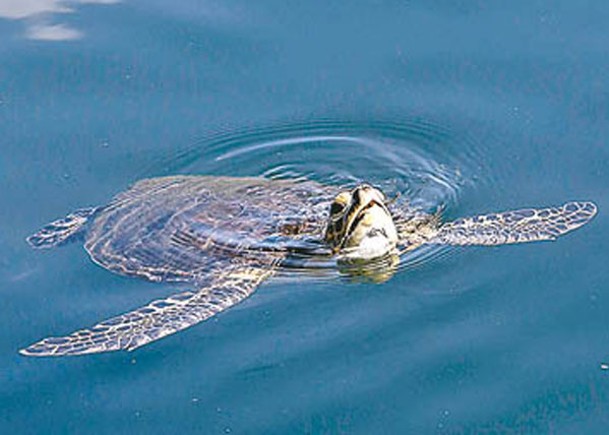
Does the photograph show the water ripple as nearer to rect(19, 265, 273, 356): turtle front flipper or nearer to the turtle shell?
the turtle shell

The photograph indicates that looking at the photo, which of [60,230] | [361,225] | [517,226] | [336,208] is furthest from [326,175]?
[60,230]

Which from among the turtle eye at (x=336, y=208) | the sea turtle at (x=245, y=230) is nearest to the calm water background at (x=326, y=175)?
the sea turtle at (x=245, y=230)

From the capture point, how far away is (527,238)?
718cm

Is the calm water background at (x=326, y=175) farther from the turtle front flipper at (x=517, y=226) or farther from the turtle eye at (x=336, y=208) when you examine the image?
the turtle eye at (x=336, y=208)

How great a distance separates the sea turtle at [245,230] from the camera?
7184mm

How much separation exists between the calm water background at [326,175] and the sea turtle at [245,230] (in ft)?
0.43

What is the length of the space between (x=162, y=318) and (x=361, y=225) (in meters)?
1.39

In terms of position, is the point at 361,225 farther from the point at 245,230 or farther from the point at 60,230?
the point at 60,230

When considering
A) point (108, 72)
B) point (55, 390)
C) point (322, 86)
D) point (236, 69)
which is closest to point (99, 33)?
point (108, 72)

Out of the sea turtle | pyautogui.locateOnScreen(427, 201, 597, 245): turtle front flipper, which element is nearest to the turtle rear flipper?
the sea turtle

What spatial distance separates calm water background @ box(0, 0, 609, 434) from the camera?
613 centimetres

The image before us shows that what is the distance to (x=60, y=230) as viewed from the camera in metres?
7.74

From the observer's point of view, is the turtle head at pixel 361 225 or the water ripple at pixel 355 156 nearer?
the turtle head at pixel 361 225

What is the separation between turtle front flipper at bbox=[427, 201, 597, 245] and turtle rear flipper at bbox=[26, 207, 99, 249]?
2381mm
